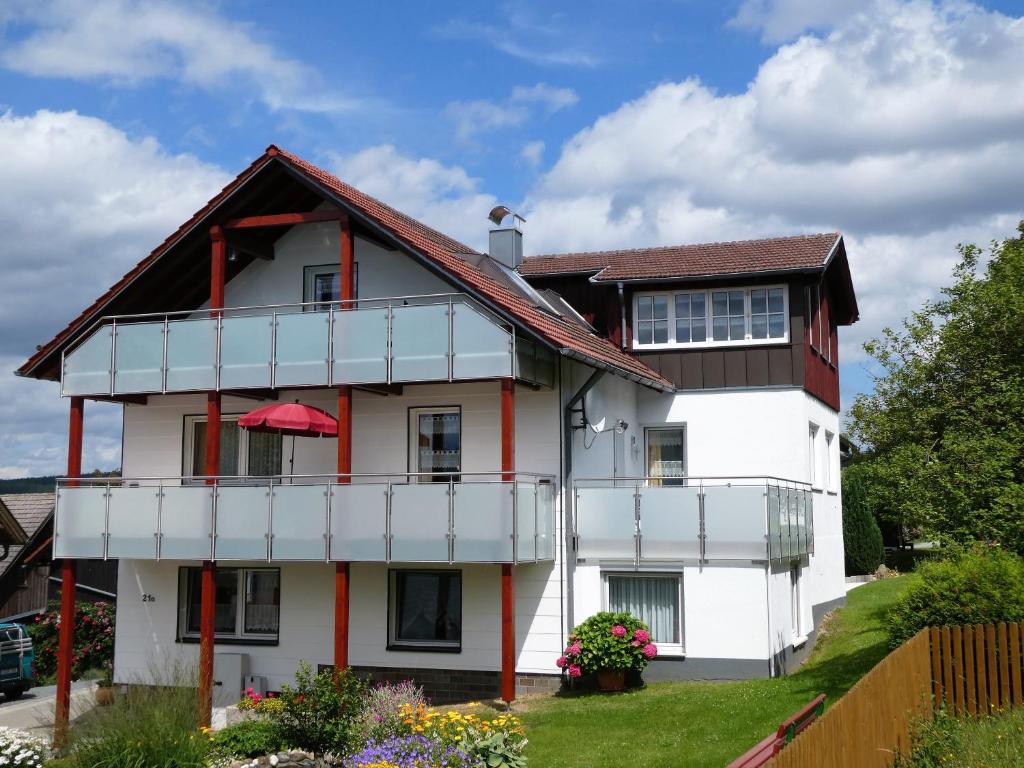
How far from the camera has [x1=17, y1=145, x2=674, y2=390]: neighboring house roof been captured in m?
17.4

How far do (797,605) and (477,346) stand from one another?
854cm

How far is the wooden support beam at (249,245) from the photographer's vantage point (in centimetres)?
2012

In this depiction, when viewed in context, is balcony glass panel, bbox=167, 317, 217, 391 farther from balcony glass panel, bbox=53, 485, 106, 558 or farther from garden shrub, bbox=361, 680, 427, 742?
garden shrub, bbox=361, 680, 427, 742

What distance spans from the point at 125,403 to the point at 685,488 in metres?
10.5

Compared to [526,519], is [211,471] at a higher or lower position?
higher

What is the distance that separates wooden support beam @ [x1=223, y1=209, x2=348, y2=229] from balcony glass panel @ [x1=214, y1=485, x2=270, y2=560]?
443 centimetres

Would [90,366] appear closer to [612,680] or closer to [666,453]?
[612,680]

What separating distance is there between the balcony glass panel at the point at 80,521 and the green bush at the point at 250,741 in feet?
23.8

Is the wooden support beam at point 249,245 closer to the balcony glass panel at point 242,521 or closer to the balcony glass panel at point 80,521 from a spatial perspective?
the balcony glass panel at point 242,521

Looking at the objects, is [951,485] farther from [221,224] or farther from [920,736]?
[221,224]

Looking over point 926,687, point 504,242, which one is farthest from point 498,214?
point 926,687

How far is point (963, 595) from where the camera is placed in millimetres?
14352

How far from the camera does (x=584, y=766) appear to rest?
12.6 metres

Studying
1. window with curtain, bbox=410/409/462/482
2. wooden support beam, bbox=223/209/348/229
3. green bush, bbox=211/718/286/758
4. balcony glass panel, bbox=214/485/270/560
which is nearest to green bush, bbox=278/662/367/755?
green bush, bbox=211/718/286/758
